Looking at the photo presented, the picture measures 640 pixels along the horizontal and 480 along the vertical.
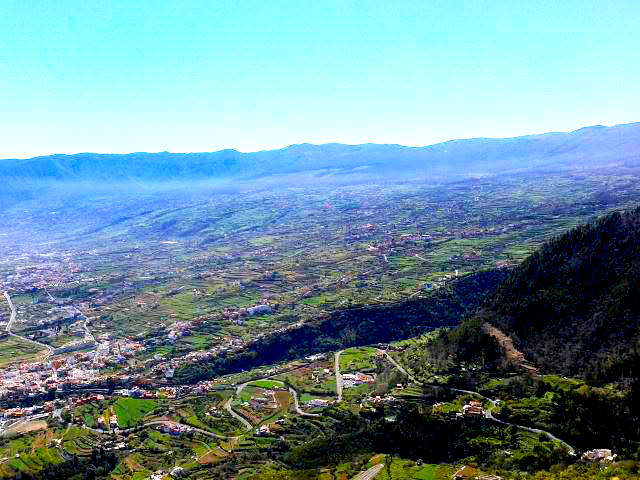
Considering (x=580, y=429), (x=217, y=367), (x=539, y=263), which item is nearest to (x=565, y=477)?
(x=580, y=429)

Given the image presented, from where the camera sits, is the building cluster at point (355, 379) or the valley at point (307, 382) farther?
the building cluster at point (355, 379)

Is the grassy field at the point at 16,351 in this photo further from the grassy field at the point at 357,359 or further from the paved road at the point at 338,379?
the grassy field at the point at 357,359

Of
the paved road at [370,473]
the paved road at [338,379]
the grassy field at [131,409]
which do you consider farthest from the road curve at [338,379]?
the grassy field at [131,409]

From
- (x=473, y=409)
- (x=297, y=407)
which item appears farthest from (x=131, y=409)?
(x=473, y=409)

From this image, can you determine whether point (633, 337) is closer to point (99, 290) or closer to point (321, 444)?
point (321, 444)

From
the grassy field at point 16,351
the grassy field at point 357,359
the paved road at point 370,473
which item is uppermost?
the paved road at point 370,473

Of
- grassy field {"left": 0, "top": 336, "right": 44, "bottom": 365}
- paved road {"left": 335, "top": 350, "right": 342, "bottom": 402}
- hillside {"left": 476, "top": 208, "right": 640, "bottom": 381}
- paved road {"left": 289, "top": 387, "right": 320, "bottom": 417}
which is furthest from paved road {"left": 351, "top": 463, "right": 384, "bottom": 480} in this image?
grassy field {"left": 0, "top": 336, "right": 44, "bottom": 365}

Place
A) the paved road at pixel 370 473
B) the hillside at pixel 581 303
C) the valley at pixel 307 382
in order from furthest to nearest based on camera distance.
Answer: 1. the hillside at pixel 581 303
2. the valley at pixel 307 382
3. the paved road at pixel 370 473
